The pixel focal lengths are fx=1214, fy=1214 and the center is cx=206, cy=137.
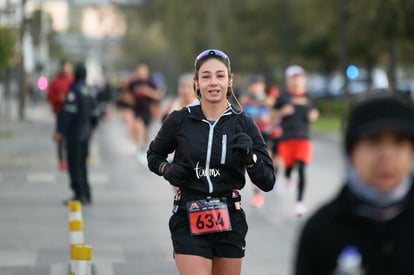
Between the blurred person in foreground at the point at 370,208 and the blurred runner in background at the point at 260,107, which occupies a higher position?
the blurred person in foreground at the point at 370,208

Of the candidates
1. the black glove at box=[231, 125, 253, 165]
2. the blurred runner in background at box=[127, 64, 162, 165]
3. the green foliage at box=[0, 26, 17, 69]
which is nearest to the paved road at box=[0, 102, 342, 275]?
the blurred runner in background at box=[127, 64, 162, 165]

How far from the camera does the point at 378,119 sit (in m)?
3.08

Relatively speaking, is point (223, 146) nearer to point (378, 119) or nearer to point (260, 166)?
Answer: point (260, 166)

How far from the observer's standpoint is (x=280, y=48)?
209 ft

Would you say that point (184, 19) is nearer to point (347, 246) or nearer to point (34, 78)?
point (34, 78)

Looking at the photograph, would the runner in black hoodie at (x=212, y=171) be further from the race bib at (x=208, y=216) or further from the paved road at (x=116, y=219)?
the paved road at (x=116, y=219)

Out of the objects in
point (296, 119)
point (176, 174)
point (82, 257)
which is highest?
point (176, 174)


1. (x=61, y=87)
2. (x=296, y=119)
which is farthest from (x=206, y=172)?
(x=61, y=87)

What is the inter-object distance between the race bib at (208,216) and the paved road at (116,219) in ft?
13.4

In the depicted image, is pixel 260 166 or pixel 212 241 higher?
pixel 260 166

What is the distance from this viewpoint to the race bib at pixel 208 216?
5859 millimetres

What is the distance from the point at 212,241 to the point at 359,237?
2852 mm

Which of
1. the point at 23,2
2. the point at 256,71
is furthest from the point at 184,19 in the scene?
the point at 23,2

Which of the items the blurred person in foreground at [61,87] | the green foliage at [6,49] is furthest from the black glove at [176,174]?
the green foliage at [6,49]
